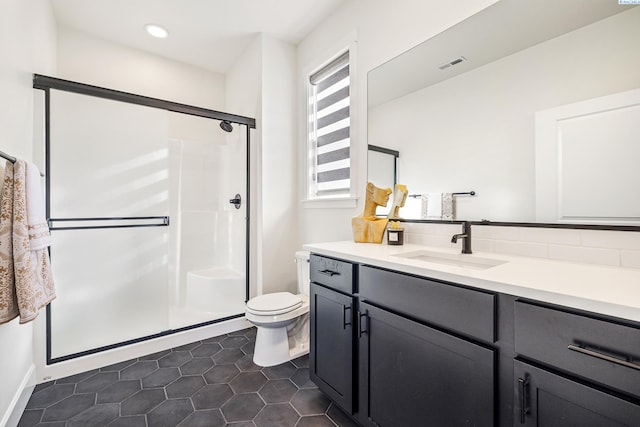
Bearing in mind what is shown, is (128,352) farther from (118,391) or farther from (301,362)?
(301,362)

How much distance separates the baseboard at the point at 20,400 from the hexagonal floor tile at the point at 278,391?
116 centimetres

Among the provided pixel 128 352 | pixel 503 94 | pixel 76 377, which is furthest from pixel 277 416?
pixel 503 94

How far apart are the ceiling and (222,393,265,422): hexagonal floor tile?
2.70 meters

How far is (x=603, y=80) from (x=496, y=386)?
1.14 m

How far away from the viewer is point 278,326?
6.43 feet

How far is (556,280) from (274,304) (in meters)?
1.58

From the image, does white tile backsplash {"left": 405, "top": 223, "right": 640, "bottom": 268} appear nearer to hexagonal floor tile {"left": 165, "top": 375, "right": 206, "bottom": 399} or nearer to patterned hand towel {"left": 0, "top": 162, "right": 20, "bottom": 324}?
hexagonal floor tile {"left": 165, "top": 375, "right": 206, "bottom": 399}

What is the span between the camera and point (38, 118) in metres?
1.82

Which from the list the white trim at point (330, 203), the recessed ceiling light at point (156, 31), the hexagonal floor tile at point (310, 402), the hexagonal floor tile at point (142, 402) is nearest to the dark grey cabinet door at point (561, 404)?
the hexagonal floor tile at point (310, 402)

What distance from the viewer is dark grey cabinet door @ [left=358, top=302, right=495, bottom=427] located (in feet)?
2.87

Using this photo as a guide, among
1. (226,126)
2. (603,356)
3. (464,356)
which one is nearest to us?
(603,356)

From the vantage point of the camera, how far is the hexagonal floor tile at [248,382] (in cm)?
171

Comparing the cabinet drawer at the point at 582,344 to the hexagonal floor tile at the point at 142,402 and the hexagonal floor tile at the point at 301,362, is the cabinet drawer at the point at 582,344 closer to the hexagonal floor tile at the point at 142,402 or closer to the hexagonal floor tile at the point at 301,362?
the hexagonal floor tile at the point at 301,362

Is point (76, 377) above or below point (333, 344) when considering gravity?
below
